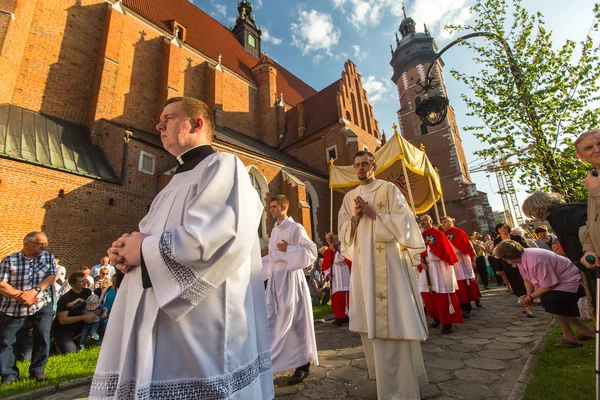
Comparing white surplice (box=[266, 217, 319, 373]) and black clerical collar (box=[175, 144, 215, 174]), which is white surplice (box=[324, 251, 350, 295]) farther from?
black clerical collar (box=[175, 144, 215, 174])

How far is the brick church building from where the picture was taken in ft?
31.4

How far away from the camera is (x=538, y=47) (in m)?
5.86

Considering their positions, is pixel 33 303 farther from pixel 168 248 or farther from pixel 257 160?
pixel 257 160

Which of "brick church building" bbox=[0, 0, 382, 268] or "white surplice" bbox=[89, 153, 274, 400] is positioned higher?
"brick church building" bbox=[0, 0, 382, 268]

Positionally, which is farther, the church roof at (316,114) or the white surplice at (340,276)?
the church roof at (316,114)

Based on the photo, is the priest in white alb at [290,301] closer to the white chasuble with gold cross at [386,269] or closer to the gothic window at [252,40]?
the white chasuble with gold cross at [386,269]

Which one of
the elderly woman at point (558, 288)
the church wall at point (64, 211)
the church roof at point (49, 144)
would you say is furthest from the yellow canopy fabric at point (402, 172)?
the church roof at point (49, 144)

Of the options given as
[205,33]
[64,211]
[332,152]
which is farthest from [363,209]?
[205,33]

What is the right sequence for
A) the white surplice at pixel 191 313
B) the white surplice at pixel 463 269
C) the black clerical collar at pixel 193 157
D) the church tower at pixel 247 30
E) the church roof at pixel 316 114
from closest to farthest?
the white surplice at pixel 191 313 < the black clerical collar at pixel 193 157 < the white surplice at pixel 463 269 < the church roof at pixel 316 114 < the church tower at pixel 247 30

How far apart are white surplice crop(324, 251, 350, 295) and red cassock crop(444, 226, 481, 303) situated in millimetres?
2281

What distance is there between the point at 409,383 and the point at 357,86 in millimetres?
22979

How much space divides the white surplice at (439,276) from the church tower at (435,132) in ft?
61.2

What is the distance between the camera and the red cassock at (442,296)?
4.88 metres

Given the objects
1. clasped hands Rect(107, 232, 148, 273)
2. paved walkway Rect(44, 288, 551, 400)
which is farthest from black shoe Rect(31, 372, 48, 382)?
clasped hands Rect(107, 232, 148, 273)
